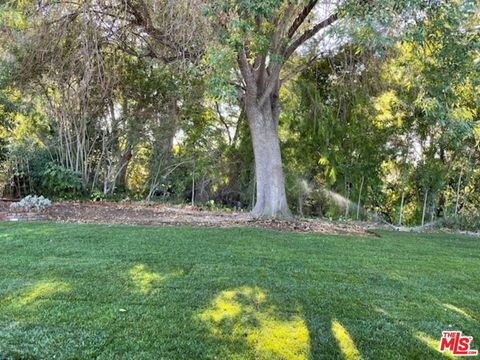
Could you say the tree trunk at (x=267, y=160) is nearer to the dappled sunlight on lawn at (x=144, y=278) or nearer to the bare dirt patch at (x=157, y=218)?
the bare dirt patch at (x=157, y=218)

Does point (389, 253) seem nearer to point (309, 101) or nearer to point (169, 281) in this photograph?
point (169, 281)

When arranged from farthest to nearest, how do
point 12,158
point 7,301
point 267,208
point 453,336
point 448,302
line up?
point 12,158 < point 267,208 < point 448,302 < point 7,301 < point 453,336

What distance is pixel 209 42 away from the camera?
4918 mm

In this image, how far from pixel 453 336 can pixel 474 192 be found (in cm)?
663

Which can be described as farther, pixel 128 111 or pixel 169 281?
pixel 128 111

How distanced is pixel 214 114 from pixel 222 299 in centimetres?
681

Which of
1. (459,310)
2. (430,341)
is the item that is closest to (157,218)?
(459,310)

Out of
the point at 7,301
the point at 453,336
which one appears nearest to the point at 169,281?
the point at 7,301

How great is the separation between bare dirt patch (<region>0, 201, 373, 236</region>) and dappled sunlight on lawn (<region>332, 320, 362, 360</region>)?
3545 millimetres

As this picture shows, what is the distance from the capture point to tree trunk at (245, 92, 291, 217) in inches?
272

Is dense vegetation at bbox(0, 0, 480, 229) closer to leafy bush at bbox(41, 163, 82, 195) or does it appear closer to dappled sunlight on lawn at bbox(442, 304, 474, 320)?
leafy bush at bbox(41, 163, 82, 195)

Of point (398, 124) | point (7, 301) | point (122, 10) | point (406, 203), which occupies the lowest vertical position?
point (7, 301)

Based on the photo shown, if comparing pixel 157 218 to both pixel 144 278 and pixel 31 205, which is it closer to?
pixel 31 205

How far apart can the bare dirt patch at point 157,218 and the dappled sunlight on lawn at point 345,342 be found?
3.55 metres
